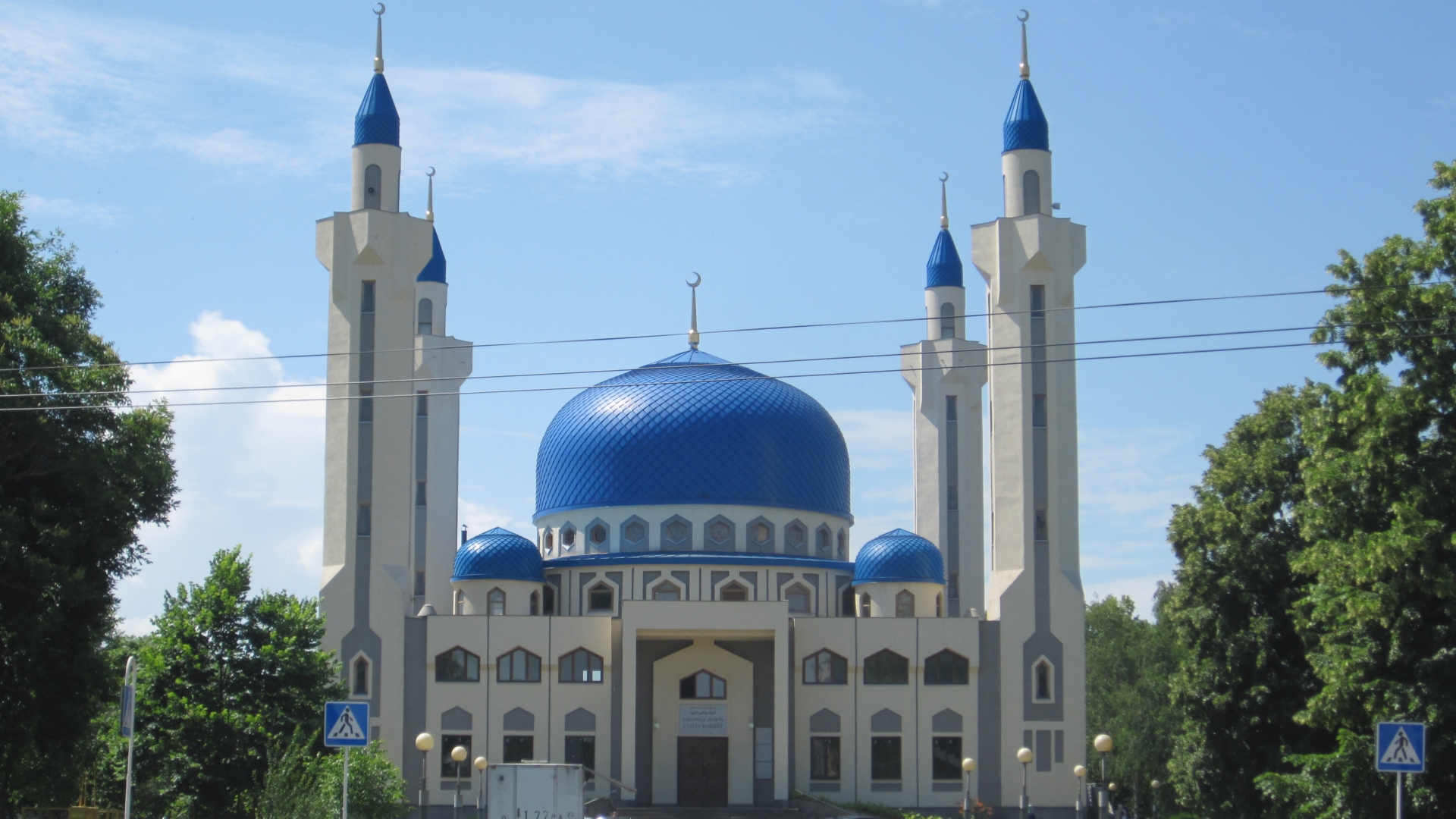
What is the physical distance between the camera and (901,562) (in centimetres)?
4597

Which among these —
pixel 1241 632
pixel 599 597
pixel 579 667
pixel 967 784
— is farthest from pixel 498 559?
pixel 1241 632

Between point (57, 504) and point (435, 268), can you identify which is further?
point (435, 268)

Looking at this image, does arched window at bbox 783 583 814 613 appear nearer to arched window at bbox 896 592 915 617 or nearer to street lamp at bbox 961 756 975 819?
arched window at bbox 896 592 915 617

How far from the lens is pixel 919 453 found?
165 ft

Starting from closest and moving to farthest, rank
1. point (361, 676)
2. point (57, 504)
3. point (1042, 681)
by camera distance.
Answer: point (57, 504)
point (1042, 681)
point (361, 676)

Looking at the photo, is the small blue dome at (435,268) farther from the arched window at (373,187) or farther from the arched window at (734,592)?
the arched window at (734,592)

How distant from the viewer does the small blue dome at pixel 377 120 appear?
46.0 meters

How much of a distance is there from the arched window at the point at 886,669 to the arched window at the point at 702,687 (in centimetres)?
364

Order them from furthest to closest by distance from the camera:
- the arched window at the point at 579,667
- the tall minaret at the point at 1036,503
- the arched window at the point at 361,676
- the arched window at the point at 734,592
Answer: the arched window at the point at 734,592 → the arched window at the point at 579,667 → the arched window at the point at 361,676 → the tall minaret at the point at 1036,503

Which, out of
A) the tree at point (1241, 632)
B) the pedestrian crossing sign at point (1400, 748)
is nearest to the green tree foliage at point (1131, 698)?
the tree at point (1241, 632)

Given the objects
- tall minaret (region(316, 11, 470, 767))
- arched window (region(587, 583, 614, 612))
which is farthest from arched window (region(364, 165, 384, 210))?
arched window (region(587, 583, 614, 612))

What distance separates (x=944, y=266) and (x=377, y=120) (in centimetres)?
1753

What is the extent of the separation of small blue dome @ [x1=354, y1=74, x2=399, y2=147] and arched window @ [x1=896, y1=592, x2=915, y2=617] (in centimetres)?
1805

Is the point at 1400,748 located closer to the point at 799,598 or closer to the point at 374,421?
the point at 799,598
